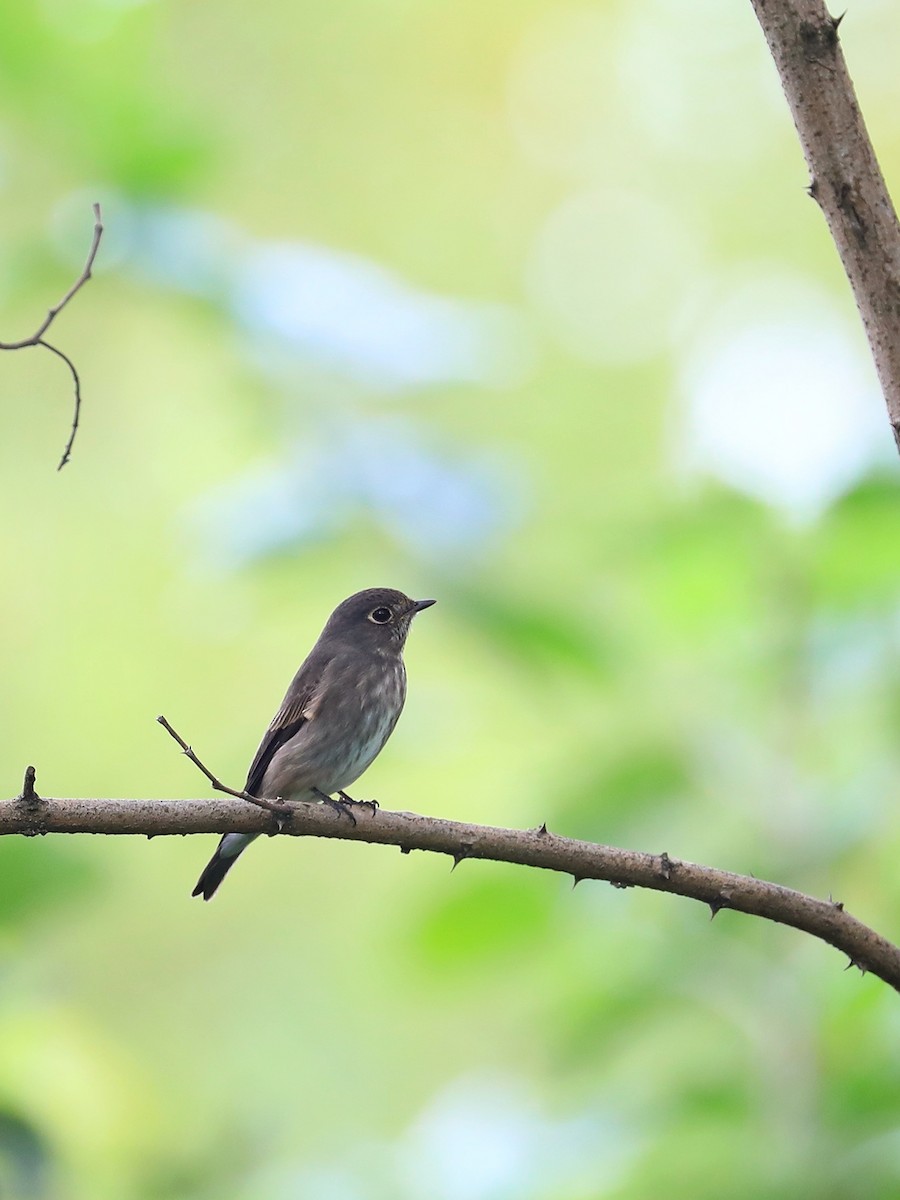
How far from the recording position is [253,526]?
4.73m

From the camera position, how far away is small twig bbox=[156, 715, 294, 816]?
2359 mm

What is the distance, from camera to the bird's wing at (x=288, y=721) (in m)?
4.66

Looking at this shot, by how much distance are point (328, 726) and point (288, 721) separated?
0.55ft

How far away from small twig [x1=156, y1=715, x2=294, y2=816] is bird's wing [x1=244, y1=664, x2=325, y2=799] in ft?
6.10

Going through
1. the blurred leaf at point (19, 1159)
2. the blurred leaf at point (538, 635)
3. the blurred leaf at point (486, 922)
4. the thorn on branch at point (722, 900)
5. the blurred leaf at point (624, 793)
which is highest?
the blurred leaf at point (538, 635)

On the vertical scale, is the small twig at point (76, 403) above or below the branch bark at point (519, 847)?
above

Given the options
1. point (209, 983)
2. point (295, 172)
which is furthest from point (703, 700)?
point (295, 172)

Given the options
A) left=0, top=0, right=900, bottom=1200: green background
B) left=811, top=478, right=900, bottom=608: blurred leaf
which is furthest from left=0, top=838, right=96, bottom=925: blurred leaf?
left=811, top=478, right=900, bottom=608: blurred leaf

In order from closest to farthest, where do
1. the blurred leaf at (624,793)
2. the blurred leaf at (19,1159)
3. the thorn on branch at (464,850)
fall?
1. the thorn on branch at (464,850)
2. the blurred leaf at (19,1159)
3. the blurred leaf at (624,793)

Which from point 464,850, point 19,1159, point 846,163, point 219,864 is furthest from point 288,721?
point 846,163

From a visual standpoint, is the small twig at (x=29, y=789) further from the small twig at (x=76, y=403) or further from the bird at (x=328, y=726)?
the bird at (x=328, y=726)

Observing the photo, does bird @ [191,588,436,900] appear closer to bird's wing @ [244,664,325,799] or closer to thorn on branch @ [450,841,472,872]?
bird's wing @ [244,664,325,799]

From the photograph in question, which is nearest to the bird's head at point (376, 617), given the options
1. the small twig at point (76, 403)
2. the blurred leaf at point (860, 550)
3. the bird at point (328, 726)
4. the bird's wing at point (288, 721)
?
the bird at point (328, 726)

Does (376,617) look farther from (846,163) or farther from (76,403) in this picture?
(846,163)
